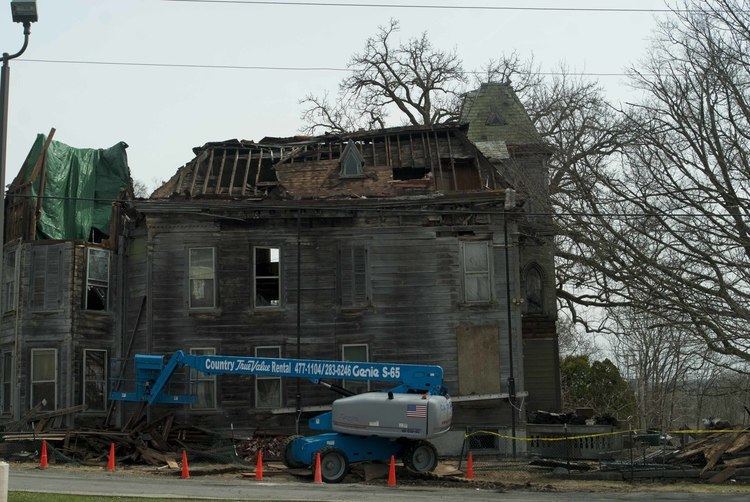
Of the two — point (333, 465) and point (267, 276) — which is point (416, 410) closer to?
point (333, 465)

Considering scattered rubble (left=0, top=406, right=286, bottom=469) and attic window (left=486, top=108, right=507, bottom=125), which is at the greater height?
attic window (left=486, top=108, right=507, bottom=125)

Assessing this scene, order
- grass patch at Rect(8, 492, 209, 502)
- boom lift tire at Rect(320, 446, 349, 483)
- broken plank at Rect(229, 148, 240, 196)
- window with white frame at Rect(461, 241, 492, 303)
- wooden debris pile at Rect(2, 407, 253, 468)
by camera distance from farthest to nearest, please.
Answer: broken plank at Rect(229, 148, 240, 196) → window with white frame at Rect(461, 241, 492, 303) → wooden debris pile at Rect(2, 407, 253, 468) → boom lift tire at Rect(320, 446, 349, 483) → grass patch at Rect(8, 492, 209, 502)

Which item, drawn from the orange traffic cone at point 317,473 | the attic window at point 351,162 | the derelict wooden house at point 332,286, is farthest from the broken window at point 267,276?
the orange traffic cone at point 317,473

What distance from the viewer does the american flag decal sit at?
21719 mm

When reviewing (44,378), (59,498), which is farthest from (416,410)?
(44,378)

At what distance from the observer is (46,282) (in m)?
30.3

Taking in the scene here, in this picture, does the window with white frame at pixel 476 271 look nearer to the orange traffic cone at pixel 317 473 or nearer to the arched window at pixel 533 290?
the arched window at pixel 533 290

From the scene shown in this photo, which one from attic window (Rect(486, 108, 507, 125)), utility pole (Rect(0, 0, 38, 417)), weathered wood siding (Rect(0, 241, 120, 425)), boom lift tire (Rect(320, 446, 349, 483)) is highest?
attic window (Rect(486, 108, 507, 125))

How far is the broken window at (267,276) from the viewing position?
A: 30016 millimetres

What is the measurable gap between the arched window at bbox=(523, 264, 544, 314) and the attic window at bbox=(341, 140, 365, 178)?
26.0 feet

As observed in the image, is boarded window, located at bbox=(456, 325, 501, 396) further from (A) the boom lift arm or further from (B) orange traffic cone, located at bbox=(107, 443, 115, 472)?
(B) orange traffic cone, located at bbox=(107, 443, 115, 472)

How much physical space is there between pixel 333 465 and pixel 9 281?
14.9 meters

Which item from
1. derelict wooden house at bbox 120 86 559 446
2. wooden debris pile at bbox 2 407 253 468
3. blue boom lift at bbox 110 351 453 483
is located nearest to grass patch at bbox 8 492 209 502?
blue boom lift at bbox 110 351 453 483

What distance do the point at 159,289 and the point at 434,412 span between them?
11.9 metres
